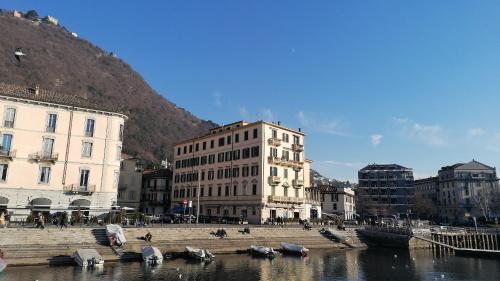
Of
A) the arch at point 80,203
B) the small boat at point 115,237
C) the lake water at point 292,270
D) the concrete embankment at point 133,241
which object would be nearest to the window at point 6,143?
the arch at point 80,203

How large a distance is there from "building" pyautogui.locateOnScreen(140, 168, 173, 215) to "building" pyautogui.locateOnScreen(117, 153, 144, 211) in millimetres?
5367

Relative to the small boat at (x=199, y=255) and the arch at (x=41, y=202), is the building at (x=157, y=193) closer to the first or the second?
the arch at (x=41, y=202)

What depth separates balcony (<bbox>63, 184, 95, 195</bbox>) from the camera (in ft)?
165

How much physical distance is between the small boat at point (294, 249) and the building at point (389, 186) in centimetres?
9931

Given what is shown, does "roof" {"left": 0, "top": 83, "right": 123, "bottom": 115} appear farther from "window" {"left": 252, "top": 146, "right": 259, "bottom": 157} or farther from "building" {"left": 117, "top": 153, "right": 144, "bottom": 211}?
"building" {"left": 117, "top": 153, "right": 144, "bottom": 211}

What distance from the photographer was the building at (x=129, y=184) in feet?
265

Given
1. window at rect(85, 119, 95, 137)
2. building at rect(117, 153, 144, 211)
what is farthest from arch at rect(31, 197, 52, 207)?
building at rect(117, 153, 144, 211)

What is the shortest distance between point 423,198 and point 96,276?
141645 millimetres

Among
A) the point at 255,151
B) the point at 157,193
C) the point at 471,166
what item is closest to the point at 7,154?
the point at 255,151

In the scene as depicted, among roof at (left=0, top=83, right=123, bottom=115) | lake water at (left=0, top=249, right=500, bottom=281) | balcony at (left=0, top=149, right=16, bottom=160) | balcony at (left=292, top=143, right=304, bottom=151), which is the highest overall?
roof at (left=0, top=83, right=123, bottom=115)

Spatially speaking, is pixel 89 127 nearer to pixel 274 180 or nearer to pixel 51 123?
pixel 51 123

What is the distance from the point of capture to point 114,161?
54188 millimetres

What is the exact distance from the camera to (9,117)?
159ft

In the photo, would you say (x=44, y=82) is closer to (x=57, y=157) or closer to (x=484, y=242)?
(x=57, y=157)
